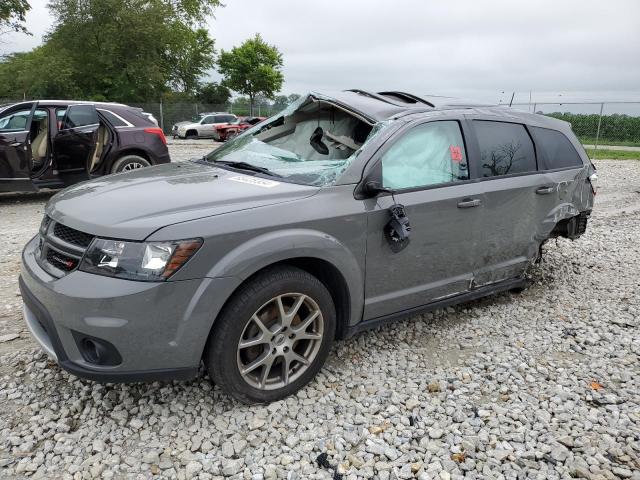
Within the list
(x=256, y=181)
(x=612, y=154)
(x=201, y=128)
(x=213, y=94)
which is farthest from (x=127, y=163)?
(x=213, y=94)

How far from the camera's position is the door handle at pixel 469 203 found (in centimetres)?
A: 340

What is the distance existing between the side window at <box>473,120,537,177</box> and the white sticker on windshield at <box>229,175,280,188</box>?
161cm

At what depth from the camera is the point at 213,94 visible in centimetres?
4256

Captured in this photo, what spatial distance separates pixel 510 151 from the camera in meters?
3.88

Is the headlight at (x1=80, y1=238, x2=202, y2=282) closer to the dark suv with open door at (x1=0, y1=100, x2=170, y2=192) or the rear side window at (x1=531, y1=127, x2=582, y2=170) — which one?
the rear side window at (x1=531, y1=127, x2=582, y2=170)

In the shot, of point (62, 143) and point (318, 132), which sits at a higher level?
point (318, 132)

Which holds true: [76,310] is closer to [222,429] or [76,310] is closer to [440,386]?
[222,429]

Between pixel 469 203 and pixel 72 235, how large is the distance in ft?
8.09

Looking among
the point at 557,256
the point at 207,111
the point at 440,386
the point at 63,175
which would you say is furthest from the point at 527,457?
the point at 207,111

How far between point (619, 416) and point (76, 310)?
2.94m

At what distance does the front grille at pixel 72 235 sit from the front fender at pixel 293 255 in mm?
649

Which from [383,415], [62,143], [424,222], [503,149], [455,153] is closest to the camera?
[383,415]

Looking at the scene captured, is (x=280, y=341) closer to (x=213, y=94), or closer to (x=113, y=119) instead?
(x=113, y=119)

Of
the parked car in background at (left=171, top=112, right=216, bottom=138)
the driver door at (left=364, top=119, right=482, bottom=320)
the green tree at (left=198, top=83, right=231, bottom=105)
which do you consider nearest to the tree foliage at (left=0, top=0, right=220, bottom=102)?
the parked car in background at (left=171, top=112, right=216, bottom=138)
